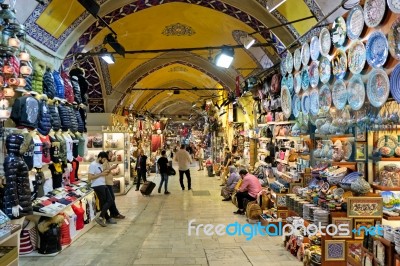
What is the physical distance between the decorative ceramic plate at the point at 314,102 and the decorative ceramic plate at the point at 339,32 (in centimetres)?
83

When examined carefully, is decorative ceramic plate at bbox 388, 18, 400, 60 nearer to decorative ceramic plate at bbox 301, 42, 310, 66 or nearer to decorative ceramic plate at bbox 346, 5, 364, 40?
decorative ceramic plate at bbox 346, 5, 364, 40

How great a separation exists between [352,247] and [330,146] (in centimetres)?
141

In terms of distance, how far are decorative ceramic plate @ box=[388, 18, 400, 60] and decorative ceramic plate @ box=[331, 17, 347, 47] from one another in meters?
0.94

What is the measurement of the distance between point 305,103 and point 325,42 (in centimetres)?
106

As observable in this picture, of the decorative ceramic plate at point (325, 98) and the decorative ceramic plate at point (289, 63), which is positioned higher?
the decorative ceramic plate at point (289, 63)

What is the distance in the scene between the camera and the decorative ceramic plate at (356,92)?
3.78m

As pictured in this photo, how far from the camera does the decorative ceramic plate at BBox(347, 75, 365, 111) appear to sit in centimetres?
378

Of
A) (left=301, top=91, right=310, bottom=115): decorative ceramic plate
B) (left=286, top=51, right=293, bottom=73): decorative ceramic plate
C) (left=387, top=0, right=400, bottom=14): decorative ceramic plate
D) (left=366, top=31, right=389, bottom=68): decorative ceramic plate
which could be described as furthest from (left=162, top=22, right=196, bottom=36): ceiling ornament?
(left=387, top=0, right=400, bottom=14): decorative ceramic plate

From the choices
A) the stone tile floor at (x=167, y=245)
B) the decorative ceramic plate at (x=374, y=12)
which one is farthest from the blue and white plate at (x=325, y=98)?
the stone tile floor at (x=167, y=245)

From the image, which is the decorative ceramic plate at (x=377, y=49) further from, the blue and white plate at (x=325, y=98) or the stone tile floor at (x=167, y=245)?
the stone tile floor at (x=167, y=245)

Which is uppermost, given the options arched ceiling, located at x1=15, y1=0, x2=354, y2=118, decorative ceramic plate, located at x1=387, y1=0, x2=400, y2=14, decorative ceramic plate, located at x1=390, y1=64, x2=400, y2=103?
arched ceiling, located at x1=15, y1=0, x2=354, y2=118

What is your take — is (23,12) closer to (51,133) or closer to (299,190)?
(51,133)

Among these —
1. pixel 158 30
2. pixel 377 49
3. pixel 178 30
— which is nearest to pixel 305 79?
pixel 377 49

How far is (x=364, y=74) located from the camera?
149 inches
